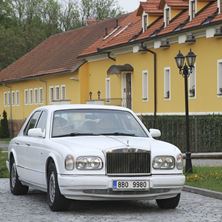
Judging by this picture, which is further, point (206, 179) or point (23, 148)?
point (206, 179)

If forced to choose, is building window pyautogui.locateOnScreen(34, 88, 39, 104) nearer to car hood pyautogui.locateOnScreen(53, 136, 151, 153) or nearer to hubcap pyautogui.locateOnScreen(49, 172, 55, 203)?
car hood pyautogui.locateOnScreen(53, 136, 151, 153)

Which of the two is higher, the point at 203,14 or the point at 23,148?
the point at 203,14

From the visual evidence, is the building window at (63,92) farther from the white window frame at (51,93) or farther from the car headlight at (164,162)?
the car headlight at (164,162)

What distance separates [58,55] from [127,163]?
46645 millimetres

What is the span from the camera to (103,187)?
447 inches

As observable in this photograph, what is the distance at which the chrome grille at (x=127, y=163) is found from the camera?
11.5 meters

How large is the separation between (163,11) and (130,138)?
2721cm

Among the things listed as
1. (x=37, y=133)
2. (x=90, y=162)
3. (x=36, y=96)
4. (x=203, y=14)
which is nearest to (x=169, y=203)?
(x=90, y=162)

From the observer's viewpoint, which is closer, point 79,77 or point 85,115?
point 85,115

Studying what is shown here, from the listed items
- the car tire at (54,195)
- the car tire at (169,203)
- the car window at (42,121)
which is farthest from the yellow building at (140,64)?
the car tire at (54,195)

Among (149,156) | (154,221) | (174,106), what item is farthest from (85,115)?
(174,106)

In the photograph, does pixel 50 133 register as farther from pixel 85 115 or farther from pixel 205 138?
pixel 205 138

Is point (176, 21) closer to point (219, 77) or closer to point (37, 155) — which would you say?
point (219, 77)

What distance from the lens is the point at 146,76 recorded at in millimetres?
40031
